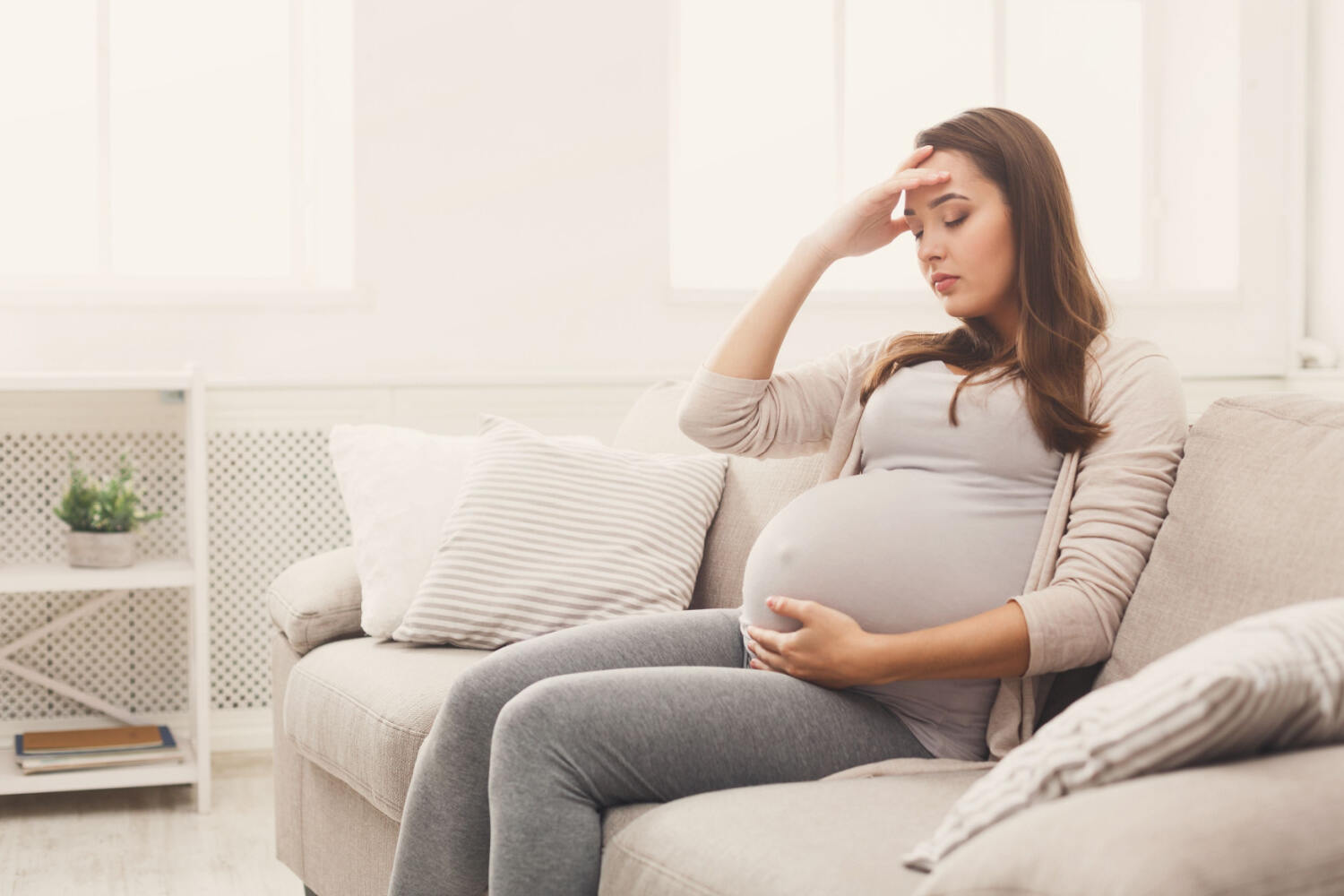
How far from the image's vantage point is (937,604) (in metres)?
1.38

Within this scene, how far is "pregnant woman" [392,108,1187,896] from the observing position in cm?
127

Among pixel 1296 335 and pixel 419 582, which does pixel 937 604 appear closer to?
pixel 419 582

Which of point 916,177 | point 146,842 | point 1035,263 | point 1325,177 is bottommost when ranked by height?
point 146,842

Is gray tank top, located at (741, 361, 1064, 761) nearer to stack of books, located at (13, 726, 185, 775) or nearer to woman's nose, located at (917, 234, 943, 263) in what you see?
woman's nose, located at (917, 234, 943, 263)

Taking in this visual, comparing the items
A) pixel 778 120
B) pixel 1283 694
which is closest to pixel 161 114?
pixel 778 120

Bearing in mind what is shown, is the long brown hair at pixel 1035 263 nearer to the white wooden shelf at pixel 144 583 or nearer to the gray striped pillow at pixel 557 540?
the gray striped pillow at pixel 557 540

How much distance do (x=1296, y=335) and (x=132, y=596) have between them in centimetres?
332

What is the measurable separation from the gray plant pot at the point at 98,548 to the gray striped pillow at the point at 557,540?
1058 millimetres

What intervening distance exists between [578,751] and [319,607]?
1009 mm

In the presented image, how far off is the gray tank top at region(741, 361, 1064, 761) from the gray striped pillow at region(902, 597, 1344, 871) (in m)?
0.48

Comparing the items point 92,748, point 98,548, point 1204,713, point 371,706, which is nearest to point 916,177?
point 1204,713

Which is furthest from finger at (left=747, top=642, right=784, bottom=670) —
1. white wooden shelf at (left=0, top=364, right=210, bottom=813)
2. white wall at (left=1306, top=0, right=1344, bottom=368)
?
Answer: white wall at (left=1306, top=0, right=1344, bottom=368)

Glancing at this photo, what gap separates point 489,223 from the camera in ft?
10.7

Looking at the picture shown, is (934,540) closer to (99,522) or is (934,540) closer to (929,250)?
(929,250)
